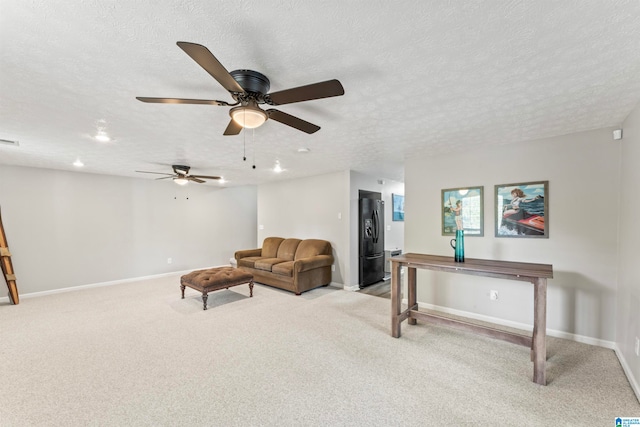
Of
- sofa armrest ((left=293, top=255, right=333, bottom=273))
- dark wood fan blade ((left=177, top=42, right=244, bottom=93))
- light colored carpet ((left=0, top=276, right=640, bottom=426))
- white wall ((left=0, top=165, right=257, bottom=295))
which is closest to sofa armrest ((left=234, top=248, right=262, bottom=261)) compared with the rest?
sofa armrest ((left=293, top=255, right=333, bottom=273))

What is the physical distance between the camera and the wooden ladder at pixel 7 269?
14.7ft

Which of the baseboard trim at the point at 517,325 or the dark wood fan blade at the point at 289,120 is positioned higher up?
the dark wood fan blade at the point at 289,120

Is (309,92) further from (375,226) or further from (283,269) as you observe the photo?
(375,226)

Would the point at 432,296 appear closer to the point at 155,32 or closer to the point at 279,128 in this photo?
the point at 279,128

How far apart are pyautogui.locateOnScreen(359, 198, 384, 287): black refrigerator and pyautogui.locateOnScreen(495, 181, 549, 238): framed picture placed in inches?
96.2

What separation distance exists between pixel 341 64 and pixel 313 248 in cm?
412

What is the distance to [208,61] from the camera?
1.33 m

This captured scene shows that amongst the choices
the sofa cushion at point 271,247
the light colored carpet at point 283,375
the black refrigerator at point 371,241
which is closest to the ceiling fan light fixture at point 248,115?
the light colored carpet at point 283,375

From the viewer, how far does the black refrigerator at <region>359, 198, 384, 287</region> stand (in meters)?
5.50

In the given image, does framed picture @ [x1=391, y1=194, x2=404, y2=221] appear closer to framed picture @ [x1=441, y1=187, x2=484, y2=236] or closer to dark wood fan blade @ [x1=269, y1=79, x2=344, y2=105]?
framed picture @ [x1=441, y1=187, x2=484, y2=236]

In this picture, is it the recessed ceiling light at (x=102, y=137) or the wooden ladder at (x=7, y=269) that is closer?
the recessed ceiling light at (x=102, y=137)

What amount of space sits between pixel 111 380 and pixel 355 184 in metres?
4.47

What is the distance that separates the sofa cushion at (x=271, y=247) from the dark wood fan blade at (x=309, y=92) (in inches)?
185

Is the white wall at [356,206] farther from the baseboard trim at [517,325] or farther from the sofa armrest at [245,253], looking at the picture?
the sofa armrest at [245,253]
